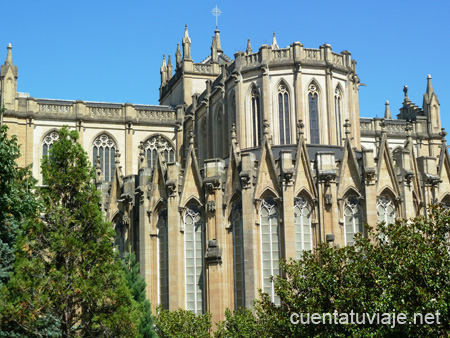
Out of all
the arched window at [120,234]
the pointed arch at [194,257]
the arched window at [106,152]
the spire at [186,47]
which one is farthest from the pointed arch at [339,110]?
the arched window at [106,152]

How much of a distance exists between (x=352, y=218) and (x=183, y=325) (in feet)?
43.7

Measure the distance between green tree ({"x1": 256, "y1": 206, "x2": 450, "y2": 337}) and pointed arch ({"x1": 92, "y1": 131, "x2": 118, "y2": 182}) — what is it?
3969 cm

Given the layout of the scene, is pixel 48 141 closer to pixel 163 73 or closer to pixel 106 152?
pixel 106 152

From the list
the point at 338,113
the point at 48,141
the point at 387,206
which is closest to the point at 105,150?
the point at 48,141

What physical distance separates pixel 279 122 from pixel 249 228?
13.2 metres

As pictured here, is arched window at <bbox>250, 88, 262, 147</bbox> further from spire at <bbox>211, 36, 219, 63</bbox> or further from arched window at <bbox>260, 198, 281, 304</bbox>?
spire at <bbox>211, 36, 219, 63</bbox>

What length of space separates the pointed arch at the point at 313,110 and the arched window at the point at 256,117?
3812 mm

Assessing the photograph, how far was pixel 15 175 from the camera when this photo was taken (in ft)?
128

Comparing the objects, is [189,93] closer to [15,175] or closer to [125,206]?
[125,206]

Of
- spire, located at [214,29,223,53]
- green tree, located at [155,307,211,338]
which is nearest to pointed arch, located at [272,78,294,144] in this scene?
green tree, located at [155,307,211,338]

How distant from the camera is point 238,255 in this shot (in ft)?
173

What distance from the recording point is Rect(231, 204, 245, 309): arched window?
5219 centimetres

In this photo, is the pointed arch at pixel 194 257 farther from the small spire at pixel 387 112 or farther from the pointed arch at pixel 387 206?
the small spire at pixel 387 112

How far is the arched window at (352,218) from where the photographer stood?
5341cm
